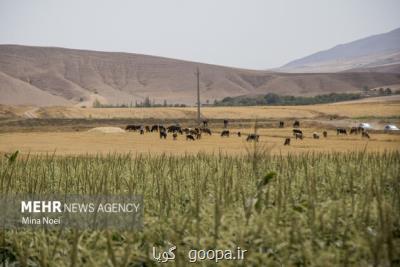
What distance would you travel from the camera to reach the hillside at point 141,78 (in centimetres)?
11412

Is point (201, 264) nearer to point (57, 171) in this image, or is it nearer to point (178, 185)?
point (178, 185)

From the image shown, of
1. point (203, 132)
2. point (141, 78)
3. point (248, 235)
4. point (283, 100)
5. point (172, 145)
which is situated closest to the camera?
point (248, 235)

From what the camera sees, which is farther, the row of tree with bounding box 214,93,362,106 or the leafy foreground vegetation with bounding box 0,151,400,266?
the row of tree with bounding box 214,93,362,106

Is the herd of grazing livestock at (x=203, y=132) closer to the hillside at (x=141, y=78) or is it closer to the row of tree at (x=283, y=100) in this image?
the row of tree at (x=283, y=100)

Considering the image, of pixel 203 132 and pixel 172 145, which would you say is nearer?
pixel 172 145

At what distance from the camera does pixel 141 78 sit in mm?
128125

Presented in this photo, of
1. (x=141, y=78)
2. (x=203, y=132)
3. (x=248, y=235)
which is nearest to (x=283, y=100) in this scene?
(x=141, y=78)

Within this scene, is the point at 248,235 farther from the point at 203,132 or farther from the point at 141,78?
the point at 141,78

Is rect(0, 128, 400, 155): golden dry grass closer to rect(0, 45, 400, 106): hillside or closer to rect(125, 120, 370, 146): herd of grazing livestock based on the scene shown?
rect(125, 120, 370, 146): herd of grazing livestock

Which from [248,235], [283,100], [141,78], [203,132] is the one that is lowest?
[203,132]

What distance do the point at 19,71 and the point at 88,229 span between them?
389 feet

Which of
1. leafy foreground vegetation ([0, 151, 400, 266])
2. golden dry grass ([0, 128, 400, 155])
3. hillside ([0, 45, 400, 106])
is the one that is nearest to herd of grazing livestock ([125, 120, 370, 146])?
golden dry grass ([0, 128, 400, 155])

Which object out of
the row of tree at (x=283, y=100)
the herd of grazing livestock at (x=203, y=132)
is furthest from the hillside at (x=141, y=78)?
the herd of grazing livestock at (x=203, y=132)

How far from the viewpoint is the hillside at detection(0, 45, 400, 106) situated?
114 meters
